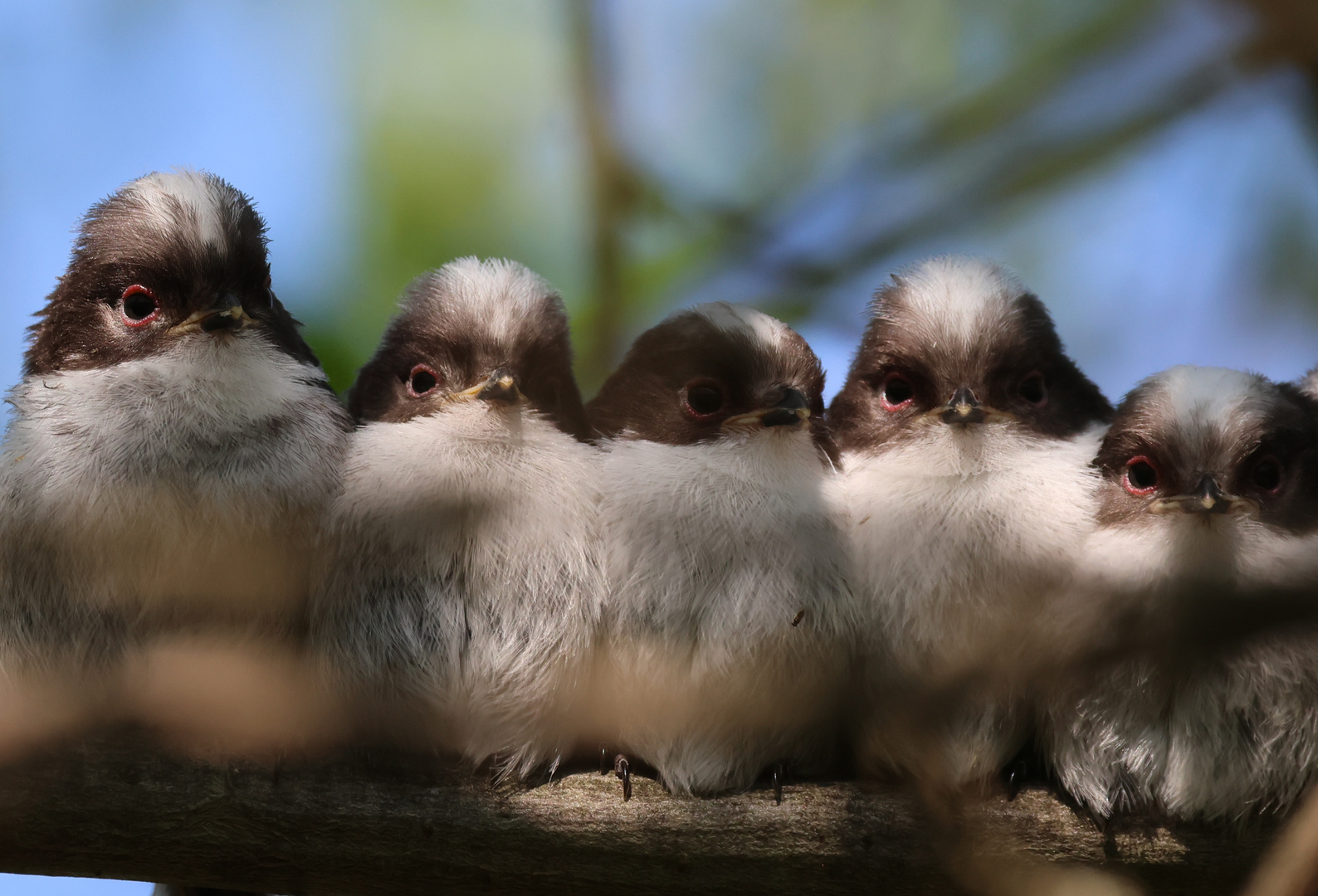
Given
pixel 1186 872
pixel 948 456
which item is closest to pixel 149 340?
pixel 948 456

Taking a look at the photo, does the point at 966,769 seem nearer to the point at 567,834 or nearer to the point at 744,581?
the point at 744,581

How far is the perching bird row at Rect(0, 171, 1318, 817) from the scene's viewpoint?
4.21 meters

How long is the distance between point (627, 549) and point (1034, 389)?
5.88ft

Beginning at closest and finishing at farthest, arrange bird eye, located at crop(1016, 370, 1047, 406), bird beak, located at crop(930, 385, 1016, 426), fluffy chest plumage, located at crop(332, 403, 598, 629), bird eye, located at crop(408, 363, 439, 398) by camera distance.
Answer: fluffy chest plumage, located at crop(332, 403, 598, 629) < bird beak, located at crop(930, 385, 1016, 426) < bird eye, located at crop(408, 363, 439, 398) < bird eye, located at crop(1016, 370, 1047, 406)

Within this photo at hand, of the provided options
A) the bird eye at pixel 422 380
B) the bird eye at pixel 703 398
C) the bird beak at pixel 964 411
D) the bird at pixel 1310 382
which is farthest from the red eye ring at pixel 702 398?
the bird at pixel 1310 382

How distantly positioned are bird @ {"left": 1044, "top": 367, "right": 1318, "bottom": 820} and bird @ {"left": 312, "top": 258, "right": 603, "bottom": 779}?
1593 millimetres

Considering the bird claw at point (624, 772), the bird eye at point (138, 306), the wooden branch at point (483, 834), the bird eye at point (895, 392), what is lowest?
the wooden branch at point (483, 834)

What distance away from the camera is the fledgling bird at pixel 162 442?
4.31 m

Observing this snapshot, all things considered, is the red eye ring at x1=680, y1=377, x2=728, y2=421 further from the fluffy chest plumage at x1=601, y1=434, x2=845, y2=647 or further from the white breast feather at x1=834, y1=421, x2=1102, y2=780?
the white breast feather at x1=834, y1=421, x2=1102, y2=780

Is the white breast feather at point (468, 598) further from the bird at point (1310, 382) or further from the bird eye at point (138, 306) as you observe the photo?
the bird at point (1310, 382)

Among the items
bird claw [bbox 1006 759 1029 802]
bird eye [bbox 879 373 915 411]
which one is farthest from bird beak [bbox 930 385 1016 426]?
bird claw [bbox 1006 759 1029 802]

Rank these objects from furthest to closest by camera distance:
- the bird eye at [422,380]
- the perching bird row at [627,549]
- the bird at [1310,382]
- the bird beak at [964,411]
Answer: the bird at [1310,382]
the bird eye at [422,380]
the bird beak at [964,411]
the perching bird row at [627,549]

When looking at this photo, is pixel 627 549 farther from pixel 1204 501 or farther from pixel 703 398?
pixel 1204 501

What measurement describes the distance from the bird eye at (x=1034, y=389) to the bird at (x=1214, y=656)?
0.67 m
